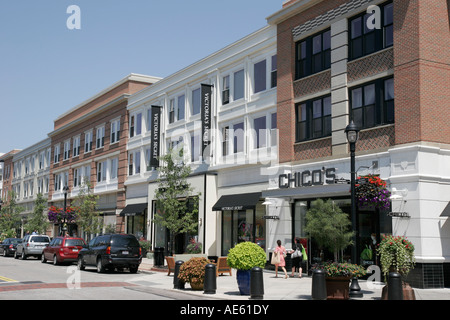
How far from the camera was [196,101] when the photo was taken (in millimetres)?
34281

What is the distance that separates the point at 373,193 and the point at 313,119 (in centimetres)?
647

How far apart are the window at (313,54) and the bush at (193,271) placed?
11.2m

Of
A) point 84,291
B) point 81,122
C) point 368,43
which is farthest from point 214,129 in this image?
point 81,122

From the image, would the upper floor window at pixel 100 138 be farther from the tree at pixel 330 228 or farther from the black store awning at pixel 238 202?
the tree at pixel 330 228

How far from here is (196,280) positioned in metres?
17.5

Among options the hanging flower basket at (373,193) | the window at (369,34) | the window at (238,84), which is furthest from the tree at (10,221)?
the hanging flower basket at (373,193)

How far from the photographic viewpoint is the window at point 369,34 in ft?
69.5

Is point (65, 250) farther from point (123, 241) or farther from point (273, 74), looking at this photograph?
point (273, 74)

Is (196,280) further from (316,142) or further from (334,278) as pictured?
(316,142)

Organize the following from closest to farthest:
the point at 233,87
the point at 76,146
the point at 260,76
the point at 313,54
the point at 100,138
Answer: the point at 313,54 < the point at 260,76 < the point at 233,87 < the point at 100,138 < the point at 76,146

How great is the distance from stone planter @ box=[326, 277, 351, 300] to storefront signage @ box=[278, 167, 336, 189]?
7.51 m

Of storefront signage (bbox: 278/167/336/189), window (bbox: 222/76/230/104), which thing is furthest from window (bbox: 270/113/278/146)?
window (bbox: 222/76/230/104)

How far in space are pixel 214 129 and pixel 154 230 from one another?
31.4ft

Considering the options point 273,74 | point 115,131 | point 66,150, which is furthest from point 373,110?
point 66,150
